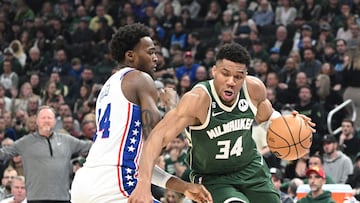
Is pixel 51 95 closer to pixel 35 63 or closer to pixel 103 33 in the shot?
pixel 35 63

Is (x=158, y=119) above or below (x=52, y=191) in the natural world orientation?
above

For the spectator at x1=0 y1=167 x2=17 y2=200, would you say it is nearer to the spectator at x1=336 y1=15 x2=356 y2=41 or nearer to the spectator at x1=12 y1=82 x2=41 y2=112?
the spectator at x1=12 y1=82 x2=41 y2=112

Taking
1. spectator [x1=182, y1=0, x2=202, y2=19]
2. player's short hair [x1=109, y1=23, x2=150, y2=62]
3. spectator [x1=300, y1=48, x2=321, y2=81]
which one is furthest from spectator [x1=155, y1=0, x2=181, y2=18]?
player's short hair [x1=109, y1=23, x2=150, y2=62]

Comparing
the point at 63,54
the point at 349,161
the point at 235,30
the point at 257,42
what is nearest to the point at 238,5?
the point at 235,30

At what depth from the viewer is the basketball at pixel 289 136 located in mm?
6215

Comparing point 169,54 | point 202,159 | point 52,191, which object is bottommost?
point 52,191

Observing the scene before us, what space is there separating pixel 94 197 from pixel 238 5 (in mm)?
11984

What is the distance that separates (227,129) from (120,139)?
84 centimetres

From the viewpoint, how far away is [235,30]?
52.1 ft

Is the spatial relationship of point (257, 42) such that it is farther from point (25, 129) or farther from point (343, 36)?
point (25, 129)

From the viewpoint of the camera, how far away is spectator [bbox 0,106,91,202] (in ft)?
29.9

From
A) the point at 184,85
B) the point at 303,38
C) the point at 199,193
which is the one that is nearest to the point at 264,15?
the point at 303,38

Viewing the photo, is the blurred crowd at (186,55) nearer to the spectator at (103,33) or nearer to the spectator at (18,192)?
the spectator at (103,33)

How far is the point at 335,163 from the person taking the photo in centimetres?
1090
